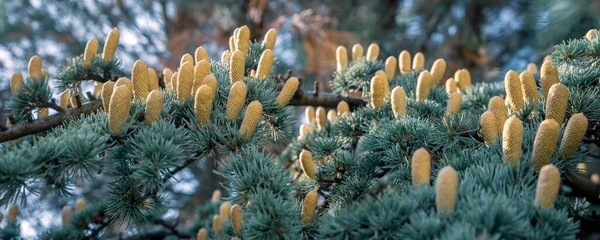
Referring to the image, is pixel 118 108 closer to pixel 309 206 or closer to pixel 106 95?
pixel 106 95

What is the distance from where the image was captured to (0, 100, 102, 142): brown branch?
42.7 inches

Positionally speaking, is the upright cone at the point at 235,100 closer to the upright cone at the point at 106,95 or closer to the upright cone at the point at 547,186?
the upright cone at the point at 106,95

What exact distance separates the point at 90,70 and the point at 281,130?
526 mm

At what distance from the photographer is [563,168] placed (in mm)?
951

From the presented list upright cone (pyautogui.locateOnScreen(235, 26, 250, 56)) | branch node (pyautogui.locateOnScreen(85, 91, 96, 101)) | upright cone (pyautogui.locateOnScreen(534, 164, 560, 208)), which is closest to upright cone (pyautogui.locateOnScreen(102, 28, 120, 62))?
branch node (pyautogui.locateOnScreen(85, 91, 96, 101))

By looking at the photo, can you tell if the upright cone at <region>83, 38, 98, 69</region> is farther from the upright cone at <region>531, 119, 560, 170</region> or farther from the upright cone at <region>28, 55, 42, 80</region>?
the upright cone at <region>531, 119, 560, 170</region>

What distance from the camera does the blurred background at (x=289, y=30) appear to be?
3725 mm

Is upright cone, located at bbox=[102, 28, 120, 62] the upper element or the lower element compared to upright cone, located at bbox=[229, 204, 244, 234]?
upper

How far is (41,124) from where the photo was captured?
1.14 m

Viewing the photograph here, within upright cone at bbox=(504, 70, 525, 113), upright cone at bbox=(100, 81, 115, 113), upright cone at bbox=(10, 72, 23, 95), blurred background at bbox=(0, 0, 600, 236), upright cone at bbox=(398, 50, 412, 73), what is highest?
blurred background at bbox=(0, 0, 600, 236)

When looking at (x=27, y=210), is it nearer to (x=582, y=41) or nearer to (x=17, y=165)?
(x=17, y=165)

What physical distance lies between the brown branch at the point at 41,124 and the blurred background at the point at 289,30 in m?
2.36

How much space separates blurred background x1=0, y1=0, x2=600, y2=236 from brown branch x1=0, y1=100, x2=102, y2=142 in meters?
2.36

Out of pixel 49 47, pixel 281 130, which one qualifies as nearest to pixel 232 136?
pixel 281 130
